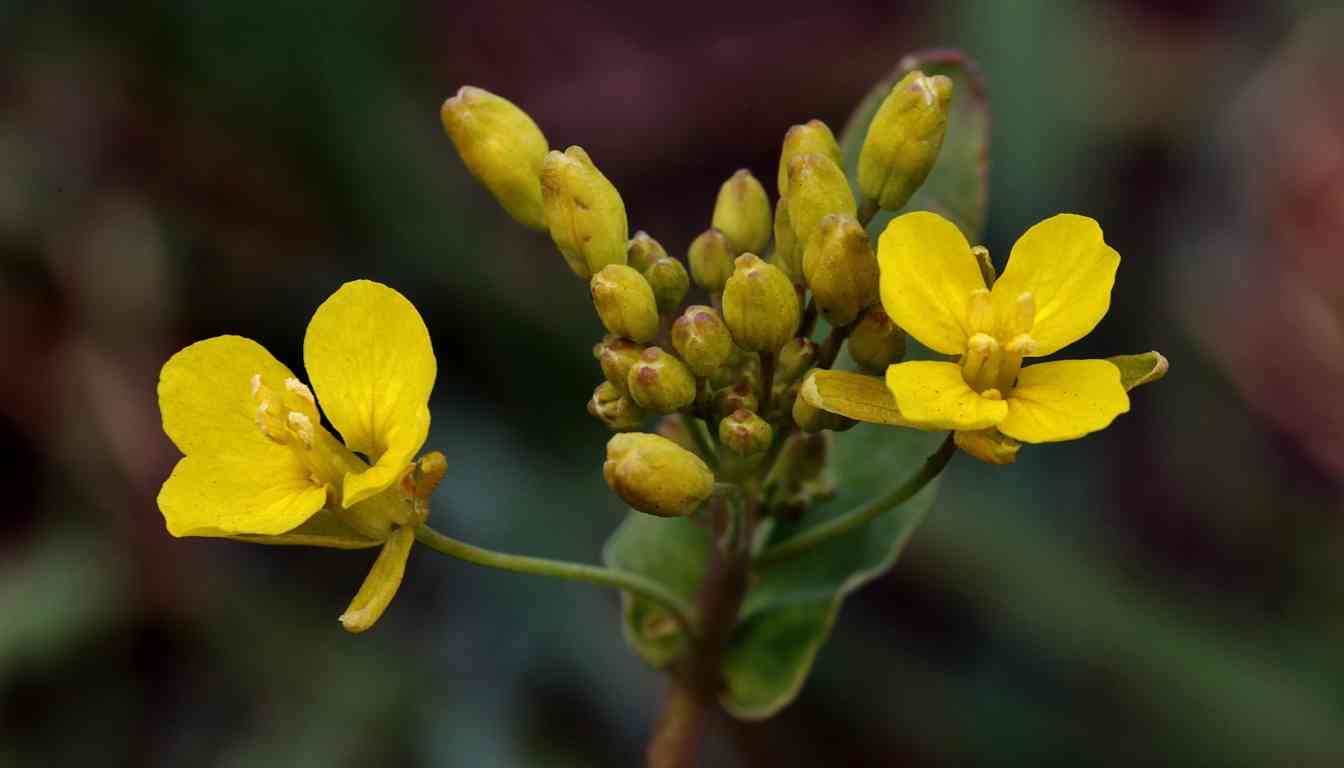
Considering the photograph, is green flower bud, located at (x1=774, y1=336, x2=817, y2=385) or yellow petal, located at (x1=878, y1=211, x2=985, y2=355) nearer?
yellow petal, located at (x1=878, y1=211, x2=985, y2=355)

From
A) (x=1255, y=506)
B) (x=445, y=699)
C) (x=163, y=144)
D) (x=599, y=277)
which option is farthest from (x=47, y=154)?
(x=1255, y=506)

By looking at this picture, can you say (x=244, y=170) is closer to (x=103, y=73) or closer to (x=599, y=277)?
(x=103, y=73)

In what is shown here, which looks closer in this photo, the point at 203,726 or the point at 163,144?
the point at 203,726

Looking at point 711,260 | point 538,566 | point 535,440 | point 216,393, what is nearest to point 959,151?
point 711,260

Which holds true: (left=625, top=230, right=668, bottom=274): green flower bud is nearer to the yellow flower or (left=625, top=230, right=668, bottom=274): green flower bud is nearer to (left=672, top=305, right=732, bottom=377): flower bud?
(left=672, top=305, right=732, bottom=377): flower bud

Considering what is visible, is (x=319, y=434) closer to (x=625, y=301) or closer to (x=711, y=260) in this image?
(x=625, y=301)

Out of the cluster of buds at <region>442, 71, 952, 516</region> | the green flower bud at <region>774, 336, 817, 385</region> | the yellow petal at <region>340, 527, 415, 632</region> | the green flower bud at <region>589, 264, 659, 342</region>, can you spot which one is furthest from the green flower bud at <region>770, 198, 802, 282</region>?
the yellow petal at <region>340, 527, 415, 632</region>
